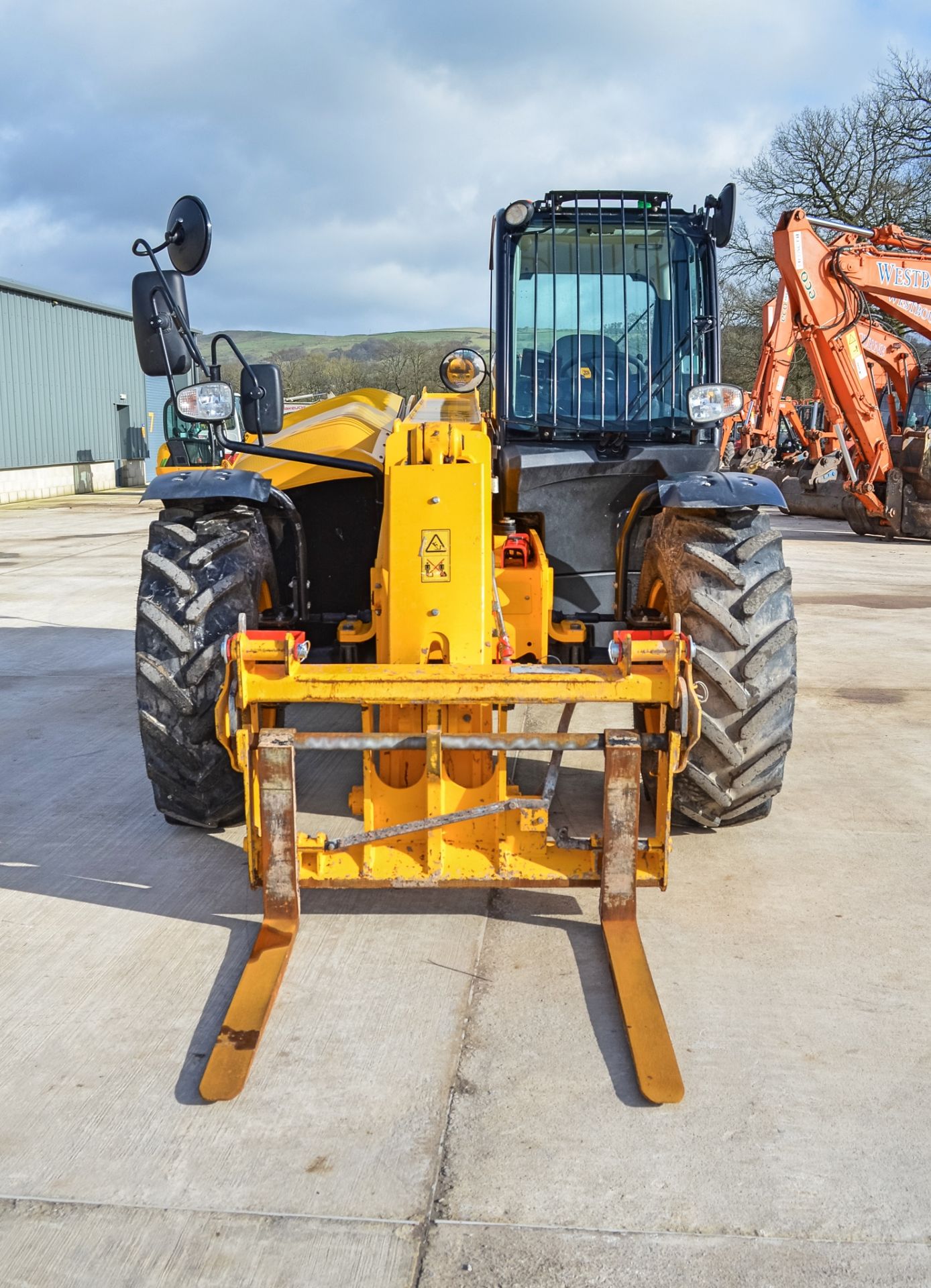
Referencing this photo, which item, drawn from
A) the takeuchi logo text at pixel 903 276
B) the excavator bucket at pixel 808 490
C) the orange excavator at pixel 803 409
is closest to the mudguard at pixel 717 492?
the orange excavator at pixel 803 409

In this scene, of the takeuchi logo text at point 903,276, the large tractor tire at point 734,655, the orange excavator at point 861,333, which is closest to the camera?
the large tractor tire at point 734,655

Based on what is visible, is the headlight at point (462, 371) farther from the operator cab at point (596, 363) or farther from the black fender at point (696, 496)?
the black fender at point (696, 496)

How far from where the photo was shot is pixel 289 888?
387 cm

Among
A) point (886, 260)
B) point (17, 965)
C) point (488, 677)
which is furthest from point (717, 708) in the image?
point (886, 260)

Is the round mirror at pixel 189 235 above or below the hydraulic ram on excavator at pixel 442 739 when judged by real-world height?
above

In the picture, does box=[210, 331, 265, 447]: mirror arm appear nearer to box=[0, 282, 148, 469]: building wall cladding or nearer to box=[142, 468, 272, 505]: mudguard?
box=[142, 468, 272, 505]: mudguard

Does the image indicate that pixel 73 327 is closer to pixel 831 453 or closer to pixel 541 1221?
pixel 831 453

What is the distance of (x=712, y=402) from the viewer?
471 centimetres

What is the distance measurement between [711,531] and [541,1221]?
9.13 ft

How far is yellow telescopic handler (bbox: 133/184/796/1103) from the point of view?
3.81 m

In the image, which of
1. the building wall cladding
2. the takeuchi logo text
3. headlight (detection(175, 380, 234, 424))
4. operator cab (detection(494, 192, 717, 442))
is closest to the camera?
headlight (detection(175, 380, 234, 424))

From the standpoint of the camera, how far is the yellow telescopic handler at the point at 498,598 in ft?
12.5

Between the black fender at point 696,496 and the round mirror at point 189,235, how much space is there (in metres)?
1.98

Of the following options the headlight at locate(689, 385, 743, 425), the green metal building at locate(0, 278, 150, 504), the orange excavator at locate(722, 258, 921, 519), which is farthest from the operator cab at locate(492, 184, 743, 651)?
the green metal building at locate(0, 278, 150, 504)
